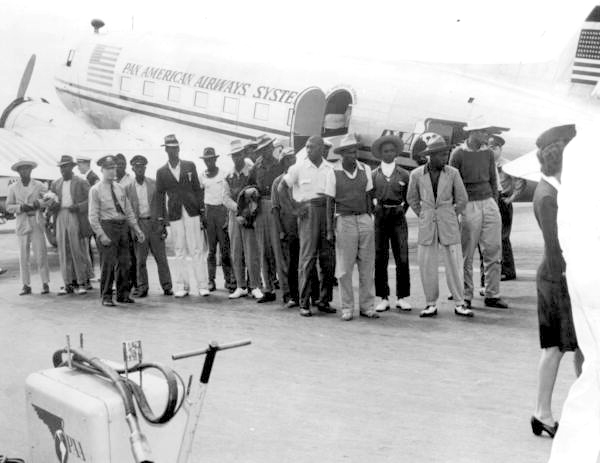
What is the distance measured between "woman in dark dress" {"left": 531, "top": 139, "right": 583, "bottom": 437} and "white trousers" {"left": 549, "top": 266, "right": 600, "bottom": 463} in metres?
1.17

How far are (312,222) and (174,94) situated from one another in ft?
25.5

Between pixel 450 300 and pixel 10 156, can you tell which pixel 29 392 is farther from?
pixel 10 156

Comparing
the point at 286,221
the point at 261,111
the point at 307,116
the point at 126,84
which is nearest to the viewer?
the point at 286,221

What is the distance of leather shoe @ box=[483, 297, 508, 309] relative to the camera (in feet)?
28.5

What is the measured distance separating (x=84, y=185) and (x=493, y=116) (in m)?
5.58

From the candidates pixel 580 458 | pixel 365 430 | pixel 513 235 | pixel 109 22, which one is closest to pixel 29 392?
pixel 365 430

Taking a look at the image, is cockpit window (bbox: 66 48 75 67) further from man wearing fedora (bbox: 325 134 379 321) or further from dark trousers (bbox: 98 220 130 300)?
man wearing fedora (bbox: 325 134 379 321)

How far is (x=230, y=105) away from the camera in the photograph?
588 inches

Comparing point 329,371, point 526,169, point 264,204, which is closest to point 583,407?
point 526,169

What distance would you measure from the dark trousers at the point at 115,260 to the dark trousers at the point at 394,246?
2.67 meters

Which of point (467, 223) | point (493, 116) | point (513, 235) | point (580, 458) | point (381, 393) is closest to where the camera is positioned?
point (580, 458)

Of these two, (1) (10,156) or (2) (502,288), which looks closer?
(2) (502,288)

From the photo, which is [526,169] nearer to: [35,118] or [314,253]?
[314,253]

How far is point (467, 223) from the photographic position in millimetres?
8711
